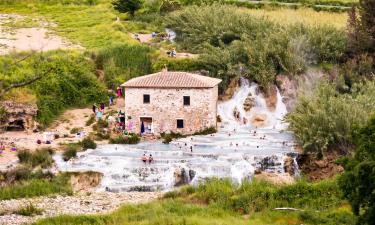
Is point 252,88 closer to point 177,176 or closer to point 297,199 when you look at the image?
point 177,176

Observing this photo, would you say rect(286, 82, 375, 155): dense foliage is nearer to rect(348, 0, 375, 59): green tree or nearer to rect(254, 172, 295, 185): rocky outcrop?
rect(254, 172, 295, 185): rocky outcrop

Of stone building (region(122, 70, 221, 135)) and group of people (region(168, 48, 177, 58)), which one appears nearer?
stone building (region(122, 70, 221, 135))

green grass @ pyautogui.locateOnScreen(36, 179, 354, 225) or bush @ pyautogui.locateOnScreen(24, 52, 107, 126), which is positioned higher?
bush @ pyautogui.locateOnScreen(24, 52, 107, 126)

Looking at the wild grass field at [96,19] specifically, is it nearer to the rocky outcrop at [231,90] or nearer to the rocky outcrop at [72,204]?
the rocky outcrop at [231,90]

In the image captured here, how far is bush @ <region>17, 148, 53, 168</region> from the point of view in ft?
122

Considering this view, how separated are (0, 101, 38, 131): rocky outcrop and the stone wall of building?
625cm

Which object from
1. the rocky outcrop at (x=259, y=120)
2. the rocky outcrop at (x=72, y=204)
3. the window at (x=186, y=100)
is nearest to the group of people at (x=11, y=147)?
the rocky outcrop at (x=72, y=204)

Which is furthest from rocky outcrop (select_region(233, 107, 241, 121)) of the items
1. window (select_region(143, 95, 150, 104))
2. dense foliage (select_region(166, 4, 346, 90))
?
window (select_region(143, 95, 150, 104))

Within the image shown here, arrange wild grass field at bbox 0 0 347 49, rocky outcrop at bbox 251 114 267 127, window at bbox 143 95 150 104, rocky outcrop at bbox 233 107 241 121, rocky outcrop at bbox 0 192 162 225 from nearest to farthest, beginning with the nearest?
rocky outcrop at bbox 0 192 162 225
window at bbox 143 95 150 104
rocky outcrop at bbox 251 114 267 127
rocky outcrop at bbox 233 107 241 121
wild grass field at bbox 0 0 347 49

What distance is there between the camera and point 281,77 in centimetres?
4903

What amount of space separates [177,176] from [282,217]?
349 inches

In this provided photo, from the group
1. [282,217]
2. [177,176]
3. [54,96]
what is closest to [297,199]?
[282,217]

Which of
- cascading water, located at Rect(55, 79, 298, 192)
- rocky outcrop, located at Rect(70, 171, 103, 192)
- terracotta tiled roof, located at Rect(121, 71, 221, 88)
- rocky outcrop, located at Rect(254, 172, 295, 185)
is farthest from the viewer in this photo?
terracotta tiled roof, located at Rect(121, 71, 221, 88)

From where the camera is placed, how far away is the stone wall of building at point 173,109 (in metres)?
42.9
